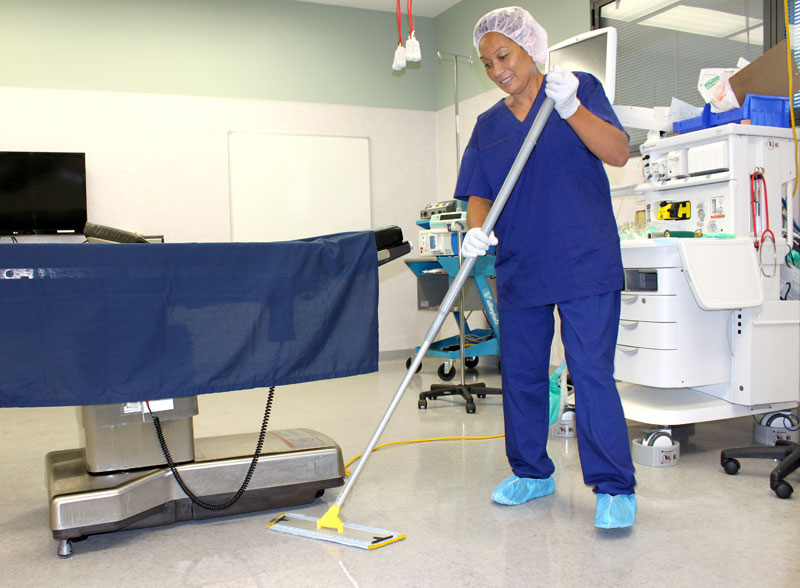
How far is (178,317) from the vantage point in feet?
6.39

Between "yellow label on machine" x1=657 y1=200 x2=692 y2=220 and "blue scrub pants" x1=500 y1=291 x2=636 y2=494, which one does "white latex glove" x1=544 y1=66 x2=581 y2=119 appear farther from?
"yellow label on machine" x1=657 y1=200 x2=692 y2=220

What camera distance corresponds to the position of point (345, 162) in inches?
233

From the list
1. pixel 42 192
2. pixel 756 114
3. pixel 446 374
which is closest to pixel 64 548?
pixel 756 114

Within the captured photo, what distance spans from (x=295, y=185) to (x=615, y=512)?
4.27 m

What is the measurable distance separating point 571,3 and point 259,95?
248 centimetres

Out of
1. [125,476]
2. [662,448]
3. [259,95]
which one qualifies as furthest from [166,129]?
[662,448]

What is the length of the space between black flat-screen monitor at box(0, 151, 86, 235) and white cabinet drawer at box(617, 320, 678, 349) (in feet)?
12.5

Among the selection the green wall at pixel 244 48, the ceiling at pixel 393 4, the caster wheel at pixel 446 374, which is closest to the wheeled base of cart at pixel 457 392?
the caster wheel at pixel 446 374

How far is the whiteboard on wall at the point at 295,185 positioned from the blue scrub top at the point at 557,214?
11.9 feet

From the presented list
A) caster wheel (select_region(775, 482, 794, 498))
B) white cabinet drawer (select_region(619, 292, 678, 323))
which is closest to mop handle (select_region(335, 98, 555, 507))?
white cabinet drawer (select_region(619, 292, 678, 323))

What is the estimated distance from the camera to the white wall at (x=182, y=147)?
4996 millimetres

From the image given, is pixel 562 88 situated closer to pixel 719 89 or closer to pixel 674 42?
pixel 719 89

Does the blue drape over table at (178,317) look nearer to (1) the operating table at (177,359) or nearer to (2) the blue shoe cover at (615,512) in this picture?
(1) the operating table at (177,359)

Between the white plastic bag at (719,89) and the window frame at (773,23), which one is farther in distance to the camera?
the window frame at (773,23)
